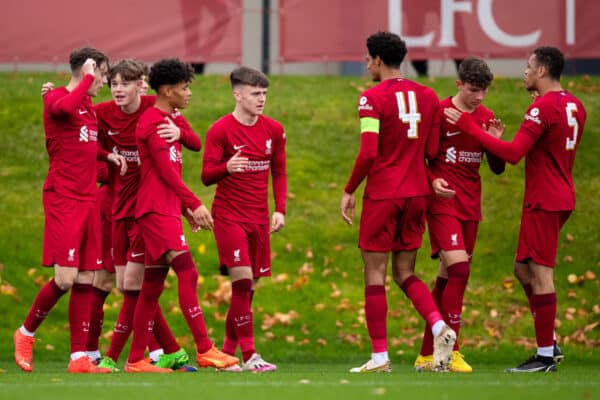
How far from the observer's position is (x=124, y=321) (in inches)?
455

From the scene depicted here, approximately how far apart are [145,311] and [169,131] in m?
1.42

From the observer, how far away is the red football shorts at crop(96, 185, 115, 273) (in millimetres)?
12000

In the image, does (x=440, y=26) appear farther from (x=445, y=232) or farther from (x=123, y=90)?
(x=123, y=90)

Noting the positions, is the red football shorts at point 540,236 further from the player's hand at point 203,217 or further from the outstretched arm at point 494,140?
the player's hand at point 203,217

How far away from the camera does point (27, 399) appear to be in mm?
8414

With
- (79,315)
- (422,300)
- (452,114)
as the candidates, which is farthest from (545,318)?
(79,315)

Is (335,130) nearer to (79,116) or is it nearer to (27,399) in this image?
(79,116)

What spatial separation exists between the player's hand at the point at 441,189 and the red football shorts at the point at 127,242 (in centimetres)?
234

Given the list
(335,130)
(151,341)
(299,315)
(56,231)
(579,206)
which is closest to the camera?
(56,231)

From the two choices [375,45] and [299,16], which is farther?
[299,16]

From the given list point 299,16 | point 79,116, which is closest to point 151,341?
point 79,116

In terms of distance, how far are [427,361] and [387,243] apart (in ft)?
3.80

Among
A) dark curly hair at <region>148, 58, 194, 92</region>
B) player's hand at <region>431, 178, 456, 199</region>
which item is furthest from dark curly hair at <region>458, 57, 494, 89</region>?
dark curly hair at <region>148, 58, 194, 92</region>

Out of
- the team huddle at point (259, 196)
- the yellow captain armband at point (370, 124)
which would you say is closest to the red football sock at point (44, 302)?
the team huddle at point (259, 196)
